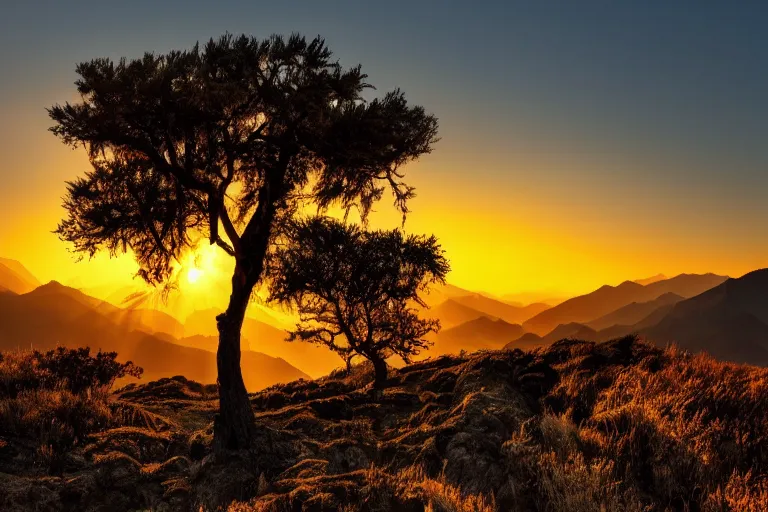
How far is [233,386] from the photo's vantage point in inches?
551

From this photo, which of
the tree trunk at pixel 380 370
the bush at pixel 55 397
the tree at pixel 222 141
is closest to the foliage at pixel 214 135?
the tree at pixel 222 141

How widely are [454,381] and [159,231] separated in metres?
11.8

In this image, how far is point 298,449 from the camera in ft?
43.2

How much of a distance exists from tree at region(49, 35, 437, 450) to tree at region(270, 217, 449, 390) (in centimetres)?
805

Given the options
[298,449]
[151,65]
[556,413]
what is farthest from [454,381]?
[151,65]

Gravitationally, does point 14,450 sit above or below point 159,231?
below

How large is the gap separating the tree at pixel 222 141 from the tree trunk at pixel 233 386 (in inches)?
1.2

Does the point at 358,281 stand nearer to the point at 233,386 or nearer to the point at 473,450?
the point at 233,386

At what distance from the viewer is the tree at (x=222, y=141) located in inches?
552

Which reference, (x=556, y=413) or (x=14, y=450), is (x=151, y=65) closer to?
(x=14, y=450)

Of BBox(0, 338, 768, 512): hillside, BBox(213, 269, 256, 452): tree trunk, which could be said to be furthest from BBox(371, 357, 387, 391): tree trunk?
BBox(213, 269, 256, 452): tree trunk

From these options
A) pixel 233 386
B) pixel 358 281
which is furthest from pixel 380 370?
pixel 233 386

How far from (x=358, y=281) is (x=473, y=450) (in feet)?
48.3

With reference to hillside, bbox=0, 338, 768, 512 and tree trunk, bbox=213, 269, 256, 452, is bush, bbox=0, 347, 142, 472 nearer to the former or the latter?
hillside, bbox=0, 338, 768, 512
